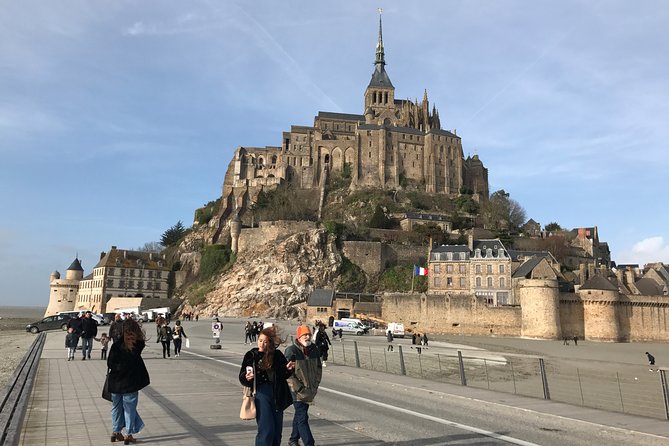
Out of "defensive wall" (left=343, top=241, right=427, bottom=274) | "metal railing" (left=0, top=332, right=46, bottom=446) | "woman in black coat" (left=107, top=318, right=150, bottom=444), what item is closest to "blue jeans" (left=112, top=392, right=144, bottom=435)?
"woman in black coat" (left=107, top=318, right=150, bottom=444)

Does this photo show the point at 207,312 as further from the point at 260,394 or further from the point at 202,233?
the point at 260,394

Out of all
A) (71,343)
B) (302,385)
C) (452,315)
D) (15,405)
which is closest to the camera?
(302,385)

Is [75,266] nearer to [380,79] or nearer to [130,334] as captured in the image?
[380,79]

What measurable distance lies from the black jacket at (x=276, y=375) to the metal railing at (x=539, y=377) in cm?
695

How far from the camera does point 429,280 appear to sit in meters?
55.9

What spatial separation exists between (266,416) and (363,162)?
7939cm

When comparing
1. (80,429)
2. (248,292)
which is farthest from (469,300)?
(80,429)

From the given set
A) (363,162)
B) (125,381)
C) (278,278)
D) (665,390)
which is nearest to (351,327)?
(278,278)

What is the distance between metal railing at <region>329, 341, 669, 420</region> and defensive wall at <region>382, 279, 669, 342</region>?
1243 inches

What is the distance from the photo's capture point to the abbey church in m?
82.9

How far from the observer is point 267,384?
5312mm

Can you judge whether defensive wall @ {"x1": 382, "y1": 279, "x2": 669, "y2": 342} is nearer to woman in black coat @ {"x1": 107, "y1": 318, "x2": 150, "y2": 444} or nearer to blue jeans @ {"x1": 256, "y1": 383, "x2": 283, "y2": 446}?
woman in black coat @ {"x1": 107, "y1": 318, "x2": 150, "y2": 444}

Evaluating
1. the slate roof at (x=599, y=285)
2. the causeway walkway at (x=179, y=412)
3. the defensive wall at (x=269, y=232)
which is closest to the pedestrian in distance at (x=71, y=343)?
the causeway walkway at (x=179, y=412)

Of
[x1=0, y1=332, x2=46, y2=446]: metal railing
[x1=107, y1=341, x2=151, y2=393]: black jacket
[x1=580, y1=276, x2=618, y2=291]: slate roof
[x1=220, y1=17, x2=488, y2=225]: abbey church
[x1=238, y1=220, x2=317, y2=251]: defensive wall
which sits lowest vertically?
[x1=0, y1=332, x2=46, y2=446]: metal railing
